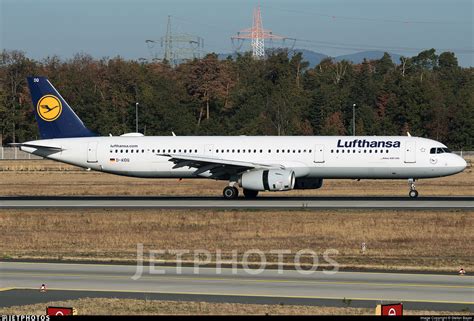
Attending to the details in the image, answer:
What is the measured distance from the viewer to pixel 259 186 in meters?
49.1

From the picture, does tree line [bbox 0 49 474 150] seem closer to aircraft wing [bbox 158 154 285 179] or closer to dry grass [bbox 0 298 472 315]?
aircraft wing [bbox 158 154 285 179]

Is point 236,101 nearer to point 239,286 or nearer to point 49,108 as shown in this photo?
point 49,108

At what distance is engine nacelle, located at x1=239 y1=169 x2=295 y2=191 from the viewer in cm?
4847

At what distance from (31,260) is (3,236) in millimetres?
7346

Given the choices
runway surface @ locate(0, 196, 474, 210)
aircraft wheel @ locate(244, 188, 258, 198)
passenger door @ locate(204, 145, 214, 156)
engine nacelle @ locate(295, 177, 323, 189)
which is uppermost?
passenger door @ locate(204, 145, 214, 156)

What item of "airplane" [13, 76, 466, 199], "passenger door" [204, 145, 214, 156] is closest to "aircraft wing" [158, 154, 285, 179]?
"airplane" [13, 76, 466, 199]

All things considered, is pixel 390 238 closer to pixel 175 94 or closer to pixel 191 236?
pixel 191 236

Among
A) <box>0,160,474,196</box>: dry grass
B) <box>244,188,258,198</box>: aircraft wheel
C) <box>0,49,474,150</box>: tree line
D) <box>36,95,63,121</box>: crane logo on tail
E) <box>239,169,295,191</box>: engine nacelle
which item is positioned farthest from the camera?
<box>0,49,474,150</box>: tree line

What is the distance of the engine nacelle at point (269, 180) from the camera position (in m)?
48.5

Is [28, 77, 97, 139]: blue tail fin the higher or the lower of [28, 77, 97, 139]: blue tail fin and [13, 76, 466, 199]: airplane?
the higher

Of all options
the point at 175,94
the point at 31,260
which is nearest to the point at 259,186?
the point at 31,260

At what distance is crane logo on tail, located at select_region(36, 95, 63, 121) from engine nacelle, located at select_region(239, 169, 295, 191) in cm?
1367

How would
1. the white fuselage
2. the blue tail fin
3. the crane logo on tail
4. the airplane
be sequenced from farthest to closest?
the crane logo on tail → the blue tail fin → the white fuselage → the airplane

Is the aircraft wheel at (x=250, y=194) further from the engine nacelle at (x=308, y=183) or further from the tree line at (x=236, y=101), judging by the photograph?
the tree line at (x=236, y=101)
